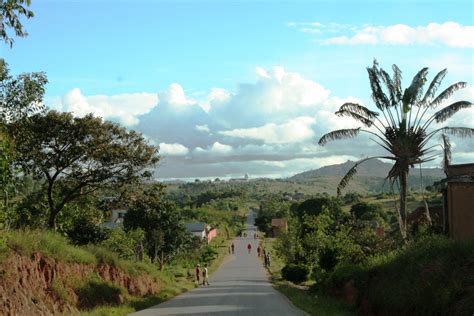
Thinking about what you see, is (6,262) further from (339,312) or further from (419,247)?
(419,247)

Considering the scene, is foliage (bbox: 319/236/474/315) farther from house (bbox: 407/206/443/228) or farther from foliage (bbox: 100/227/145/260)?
foliage (bbox: 100/227/145/260)

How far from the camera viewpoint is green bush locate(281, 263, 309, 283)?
3925 cm

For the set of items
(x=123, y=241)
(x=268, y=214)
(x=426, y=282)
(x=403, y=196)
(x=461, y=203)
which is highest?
(x=403, y=196)

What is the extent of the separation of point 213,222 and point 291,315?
111m

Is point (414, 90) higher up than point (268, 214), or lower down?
higher up

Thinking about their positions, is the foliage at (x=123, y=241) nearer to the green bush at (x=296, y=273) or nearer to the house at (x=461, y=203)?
the green bush at (x=296, y=273)

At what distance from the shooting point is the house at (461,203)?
20578mm

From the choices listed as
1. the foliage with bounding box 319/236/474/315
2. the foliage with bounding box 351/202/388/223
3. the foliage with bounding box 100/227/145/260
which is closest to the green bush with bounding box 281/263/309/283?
the foliage with bounding box 100/227/145/260

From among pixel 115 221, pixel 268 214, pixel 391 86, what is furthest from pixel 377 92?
pixel 268 214

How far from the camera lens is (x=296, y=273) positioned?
3941cm

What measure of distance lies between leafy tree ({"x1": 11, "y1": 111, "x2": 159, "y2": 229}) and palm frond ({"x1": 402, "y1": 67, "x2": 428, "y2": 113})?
37.8 ft

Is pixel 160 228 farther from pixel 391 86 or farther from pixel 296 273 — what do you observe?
pixel 391 86

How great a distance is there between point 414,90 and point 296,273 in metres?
18.8

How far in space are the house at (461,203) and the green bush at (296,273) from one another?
1795 cm
